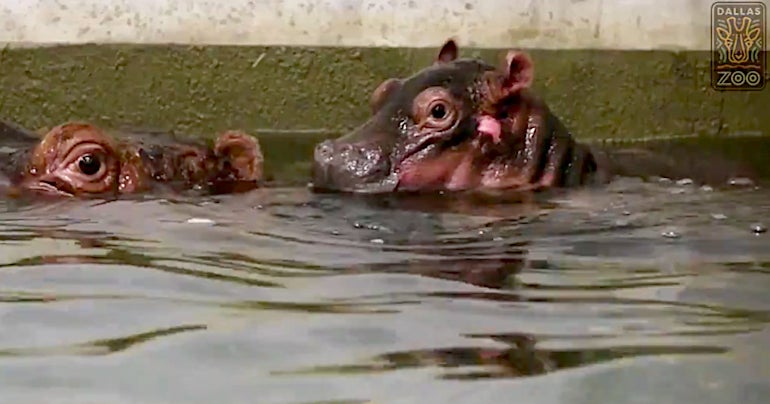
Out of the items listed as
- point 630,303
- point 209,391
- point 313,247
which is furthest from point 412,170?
point 209,391

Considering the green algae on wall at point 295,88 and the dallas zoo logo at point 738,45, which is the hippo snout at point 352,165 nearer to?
the green algae on wall at point 295,88

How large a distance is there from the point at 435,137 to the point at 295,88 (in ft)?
6.50

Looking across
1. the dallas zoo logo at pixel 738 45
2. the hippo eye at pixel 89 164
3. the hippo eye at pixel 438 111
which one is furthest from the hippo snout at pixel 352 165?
the dallas zoo logo at pixel 738 45

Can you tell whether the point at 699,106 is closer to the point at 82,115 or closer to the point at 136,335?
Result: the point at 82,115

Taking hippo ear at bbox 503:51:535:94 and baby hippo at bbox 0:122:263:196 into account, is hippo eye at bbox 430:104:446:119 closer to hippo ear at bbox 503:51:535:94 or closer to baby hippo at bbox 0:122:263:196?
hippo ear at bbox 503:51:535:94

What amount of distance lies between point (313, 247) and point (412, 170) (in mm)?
1199

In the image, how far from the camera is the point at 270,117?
21.0 feet

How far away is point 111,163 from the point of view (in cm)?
421

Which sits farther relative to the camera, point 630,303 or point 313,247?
point 313,247

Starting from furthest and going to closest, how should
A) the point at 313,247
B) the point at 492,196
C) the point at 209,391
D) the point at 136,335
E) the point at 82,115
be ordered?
the point at 82,115, the point at 492,196, the point at 313,247, the point at 136,335, the point at 209,391

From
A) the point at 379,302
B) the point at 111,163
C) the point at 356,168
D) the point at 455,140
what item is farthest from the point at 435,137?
the point at 379,302

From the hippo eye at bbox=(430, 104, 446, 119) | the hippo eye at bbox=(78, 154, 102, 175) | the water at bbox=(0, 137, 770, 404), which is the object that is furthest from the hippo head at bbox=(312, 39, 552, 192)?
the hippo eye at bbox=(78, 154, 102, 175)

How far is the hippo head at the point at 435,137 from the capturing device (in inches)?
175

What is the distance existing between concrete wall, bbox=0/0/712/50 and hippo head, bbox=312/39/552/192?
1761 mm
